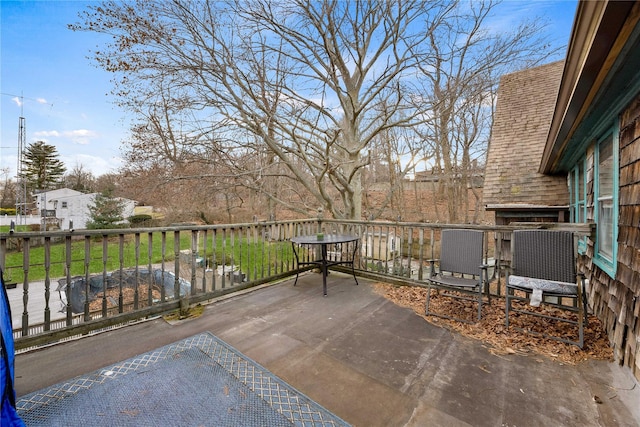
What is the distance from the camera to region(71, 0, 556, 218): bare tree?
6438 mm

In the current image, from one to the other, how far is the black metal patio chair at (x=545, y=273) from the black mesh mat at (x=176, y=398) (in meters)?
2.29

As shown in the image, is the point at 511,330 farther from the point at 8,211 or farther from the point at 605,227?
the point at 8,211

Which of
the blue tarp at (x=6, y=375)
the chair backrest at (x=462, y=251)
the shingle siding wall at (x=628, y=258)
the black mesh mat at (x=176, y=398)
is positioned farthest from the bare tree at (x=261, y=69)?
the blue tarp at (x=6, y=375)

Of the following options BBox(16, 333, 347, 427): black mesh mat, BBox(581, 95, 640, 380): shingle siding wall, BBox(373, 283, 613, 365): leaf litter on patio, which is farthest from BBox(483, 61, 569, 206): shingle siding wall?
BBox(16, 333, 347, 427): black mesh mat

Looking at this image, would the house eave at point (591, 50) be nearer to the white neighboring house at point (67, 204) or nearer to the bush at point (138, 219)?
the bush at point (138, 219)

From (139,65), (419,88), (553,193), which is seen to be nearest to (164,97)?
(139,65)

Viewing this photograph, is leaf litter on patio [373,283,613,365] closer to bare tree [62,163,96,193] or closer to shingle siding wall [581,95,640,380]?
shingle siding wall [581,95,640,380]

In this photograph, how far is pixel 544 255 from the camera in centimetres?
313

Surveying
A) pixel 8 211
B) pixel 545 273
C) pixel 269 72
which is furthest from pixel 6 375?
pixel 8 211

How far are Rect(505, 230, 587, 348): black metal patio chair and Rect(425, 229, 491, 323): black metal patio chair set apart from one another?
330mm

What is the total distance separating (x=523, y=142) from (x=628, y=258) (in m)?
6.01

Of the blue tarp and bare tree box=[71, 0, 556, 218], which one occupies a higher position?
bare tree box=[71, 0, 556, 218]

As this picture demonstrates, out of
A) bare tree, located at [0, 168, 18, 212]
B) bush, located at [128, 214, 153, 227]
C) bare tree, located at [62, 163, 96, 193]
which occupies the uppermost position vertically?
bare tree, located at [62, 163, 96, 193]

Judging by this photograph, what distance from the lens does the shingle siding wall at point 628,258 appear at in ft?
6.91
